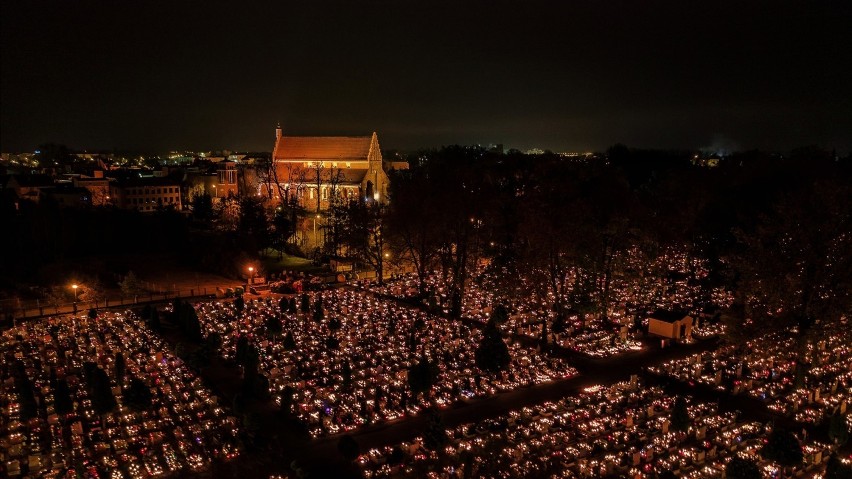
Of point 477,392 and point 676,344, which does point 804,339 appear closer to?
point 676,344

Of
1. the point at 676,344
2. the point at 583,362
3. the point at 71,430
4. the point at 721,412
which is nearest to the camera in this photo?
the point at 71,430

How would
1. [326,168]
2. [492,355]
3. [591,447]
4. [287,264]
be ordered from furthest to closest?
[326,168] < [287,264] < [492,355] < [591,447]

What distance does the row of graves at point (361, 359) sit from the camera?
679 inches

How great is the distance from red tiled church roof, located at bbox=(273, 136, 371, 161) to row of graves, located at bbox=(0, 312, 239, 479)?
4016 cm

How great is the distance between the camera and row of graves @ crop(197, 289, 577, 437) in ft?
56.5

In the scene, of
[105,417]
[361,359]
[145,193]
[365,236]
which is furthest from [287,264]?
[145,193]

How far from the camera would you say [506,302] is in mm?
28875

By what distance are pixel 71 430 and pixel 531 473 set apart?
12.1m

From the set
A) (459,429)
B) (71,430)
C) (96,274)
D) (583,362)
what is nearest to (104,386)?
(71,430)

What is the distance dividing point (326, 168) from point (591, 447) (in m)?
48.8

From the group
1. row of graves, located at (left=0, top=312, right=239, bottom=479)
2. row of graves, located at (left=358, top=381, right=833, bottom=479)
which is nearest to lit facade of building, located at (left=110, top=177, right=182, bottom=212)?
row of graves, located at (left=0, top=312, right=239, bottom=479)

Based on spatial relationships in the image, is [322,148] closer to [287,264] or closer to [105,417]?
[287,264]

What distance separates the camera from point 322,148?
60719mm

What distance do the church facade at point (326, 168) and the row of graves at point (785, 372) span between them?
37.2m
